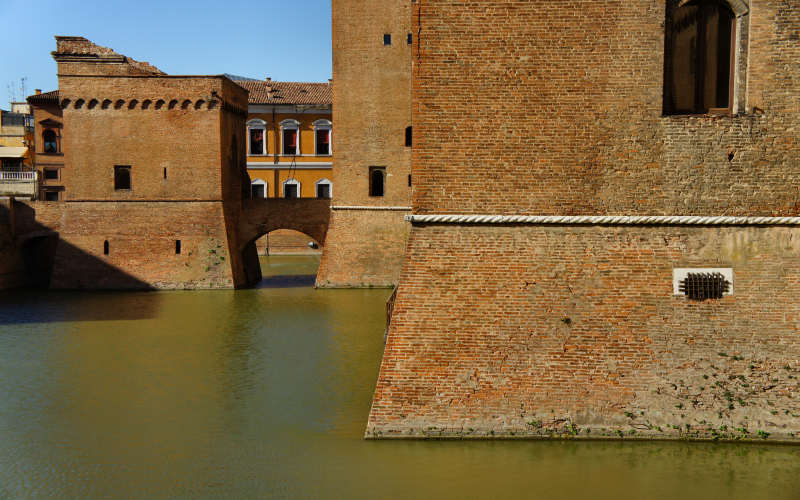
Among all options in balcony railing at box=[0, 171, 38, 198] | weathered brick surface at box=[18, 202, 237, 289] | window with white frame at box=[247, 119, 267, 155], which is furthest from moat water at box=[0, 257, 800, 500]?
window with white frame at box=[247, 119, 267, 155]

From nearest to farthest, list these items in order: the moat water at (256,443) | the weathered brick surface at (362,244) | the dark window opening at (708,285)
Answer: the moat water at (256,443), the dark window opening at (708,285), the weathered brick surface at (362,244)

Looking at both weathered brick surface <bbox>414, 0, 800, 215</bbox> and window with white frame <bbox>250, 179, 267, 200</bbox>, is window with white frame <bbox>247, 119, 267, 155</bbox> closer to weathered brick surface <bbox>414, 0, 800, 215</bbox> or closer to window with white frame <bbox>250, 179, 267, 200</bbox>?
window with white frame <bbox>250, 179, 267, 200</bbox>

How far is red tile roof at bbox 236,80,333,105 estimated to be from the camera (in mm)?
38500

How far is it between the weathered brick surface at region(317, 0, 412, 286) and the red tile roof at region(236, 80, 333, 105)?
14.0 meters

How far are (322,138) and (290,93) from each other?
2998mm

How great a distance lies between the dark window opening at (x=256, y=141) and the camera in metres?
38.9

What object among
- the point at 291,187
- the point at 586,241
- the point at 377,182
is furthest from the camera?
the point at 291,187

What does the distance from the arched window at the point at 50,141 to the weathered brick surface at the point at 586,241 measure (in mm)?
40045

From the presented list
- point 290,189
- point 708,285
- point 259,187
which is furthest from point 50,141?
point 708,285

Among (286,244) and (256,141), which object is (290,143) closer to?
(256,141)

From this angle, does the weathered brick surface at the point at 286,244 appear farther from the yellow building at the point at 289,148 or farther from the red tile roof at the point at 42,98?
the red tile roof at the point at 42,98

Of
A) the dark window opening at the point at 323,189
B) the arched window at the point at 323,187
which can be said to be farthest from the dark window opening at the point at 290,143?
the dark window opening at the point at 323,189

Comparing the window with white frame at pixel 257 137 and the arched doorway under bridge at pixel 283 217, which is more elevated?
the window with white frame at pixel 257 137

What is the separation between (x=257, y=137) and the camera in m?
39.0
